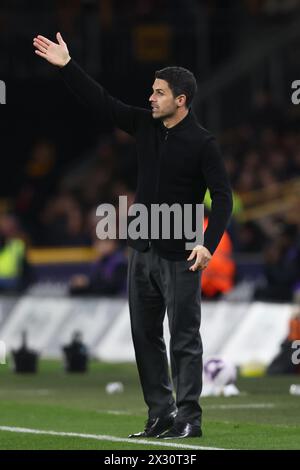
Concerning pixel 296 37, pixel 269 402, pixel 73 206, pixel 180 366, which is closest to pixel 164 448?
pixel 180 366

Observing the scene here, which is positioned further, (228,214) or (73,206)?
(73,206)

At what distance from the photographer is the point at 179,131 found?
10.8 m

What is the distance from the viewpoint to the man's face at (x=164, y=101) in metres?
10.7

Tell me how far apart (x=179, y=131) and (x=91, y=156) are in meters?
23.4

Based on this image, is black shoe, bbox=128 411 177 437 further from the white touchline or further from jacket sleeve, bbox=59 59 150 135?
jacket sleeve, bbox=59 59 150 135

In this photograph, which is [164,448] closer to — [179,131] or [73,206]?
[179,131]

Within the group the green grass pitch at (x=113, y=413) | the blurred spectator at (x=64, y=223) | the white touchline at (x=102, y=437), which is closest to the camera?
the white touchline at (x=102, y=437)

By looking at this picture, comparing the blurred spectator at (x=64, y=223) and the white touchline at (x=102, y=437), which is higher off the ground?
the blurred spectator at (x=64, y=223)

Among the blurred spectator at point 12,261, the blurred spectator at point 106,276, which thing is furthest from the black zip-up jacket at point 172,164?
the blurred spectator at point 12,261

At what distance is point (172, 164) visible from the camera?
1077 centimetres

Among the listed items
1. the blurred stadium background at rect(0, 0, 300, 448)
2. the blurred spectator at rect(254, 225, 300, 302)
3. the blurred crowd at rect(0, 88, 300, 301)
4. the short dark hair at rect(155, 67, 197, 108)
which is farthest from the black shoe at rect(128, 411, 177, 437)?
the blurred spectator at rect(254, 225, 300, 302)

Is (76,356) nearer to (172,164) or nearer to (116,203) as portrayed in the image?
(172,164)

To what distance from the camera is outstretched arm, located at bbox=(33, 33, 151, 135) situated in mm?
10758

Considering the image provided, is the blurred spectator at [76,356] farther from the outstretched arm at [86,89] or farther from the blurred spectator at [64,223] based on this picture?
the outstretched arm at [86,89]
